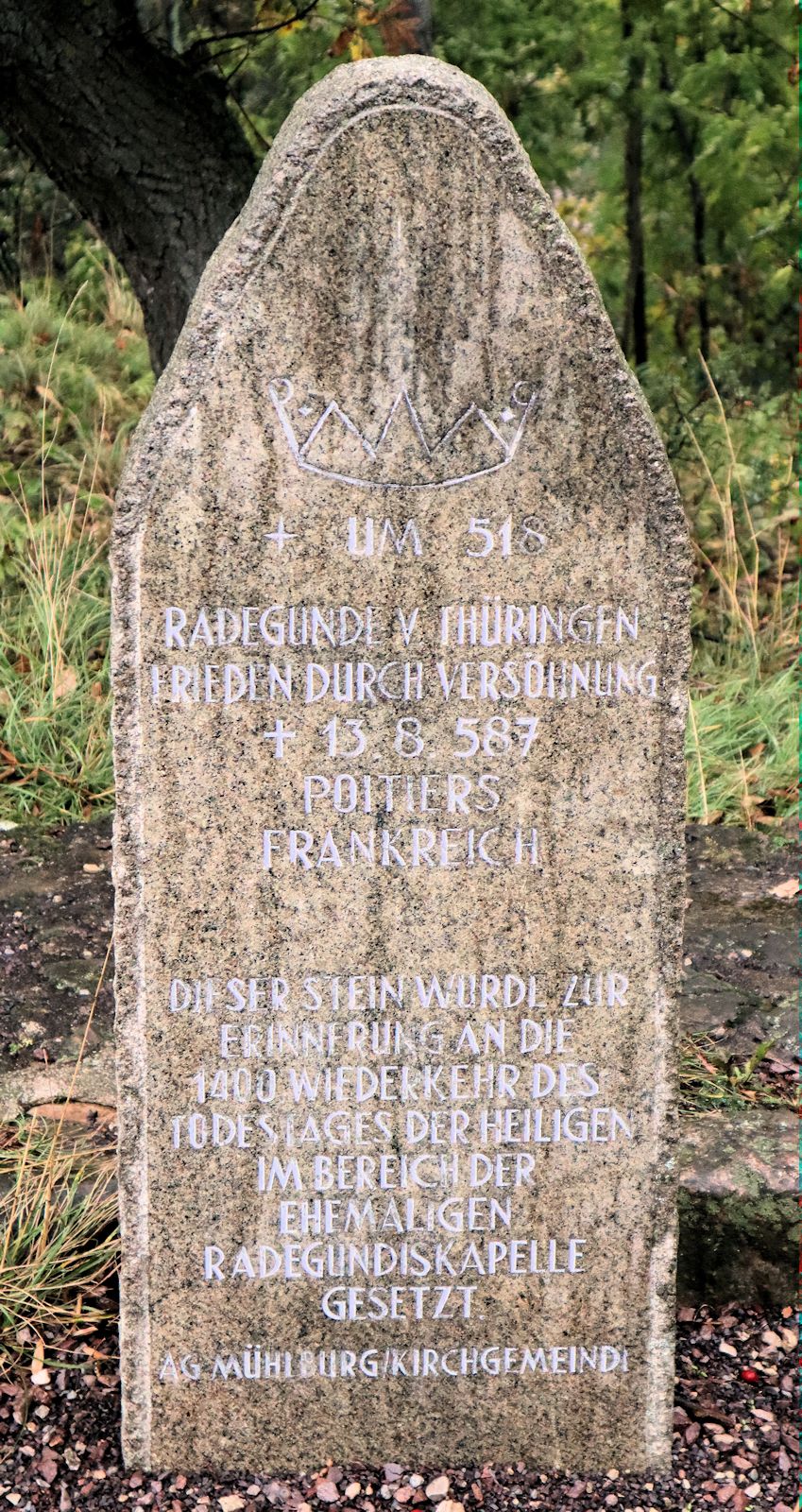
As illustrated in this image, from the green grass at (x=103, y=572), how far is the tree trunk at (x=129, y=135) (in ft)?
3.51

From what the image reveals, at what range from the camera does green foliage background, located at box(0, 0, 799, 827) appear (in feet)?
17.2

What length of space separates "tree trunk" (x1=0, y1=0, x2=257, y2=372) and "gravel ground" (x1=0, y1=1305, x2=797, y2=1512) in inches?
150

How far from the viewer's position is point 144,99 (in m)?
5.00

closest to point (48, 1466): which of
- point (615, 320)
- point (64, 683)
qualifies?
point (64, 683)

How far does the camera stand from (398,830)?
237 centimetres

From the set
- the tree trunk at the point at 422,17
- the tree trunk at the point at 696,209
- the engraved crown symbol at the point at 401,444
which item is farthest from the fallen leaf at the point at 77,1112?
the tree trunk at the point at 696,209

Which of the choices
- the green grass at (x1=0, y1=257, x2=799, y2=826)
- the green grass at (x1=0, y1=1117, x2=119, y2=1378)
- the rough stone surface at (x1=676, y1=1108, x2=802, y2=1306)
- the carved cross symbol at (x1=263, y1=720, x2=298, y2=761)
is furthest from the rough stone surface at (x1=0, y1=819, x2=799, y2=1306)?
the carved cross symbol at (x1=263, y1=720, x2=298, y2=761)

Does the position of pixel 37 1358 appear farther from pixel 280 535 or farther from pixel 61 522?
pixel 61 522

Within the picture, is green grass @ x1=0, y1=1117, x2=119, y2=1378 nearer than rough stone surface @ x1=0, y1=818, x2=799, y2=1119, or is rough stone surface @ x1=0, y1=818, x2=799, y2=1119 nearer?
green grass @ x1=0, y1=1117, x2=119, y2=1378

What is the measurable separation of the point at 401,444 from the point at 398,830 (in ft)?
1.96

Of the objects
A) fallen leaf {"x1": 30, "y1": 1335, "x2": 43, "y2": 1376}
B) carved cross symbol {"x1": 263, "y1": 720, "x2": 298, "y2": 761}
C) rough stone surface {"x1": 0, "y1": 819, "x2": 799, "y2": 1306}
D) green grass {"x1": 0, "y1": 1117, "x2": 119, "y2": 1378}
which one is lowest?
fallen leaf {"x1": 30, "y1": 1335, "x2": 43, "y2": 1376}

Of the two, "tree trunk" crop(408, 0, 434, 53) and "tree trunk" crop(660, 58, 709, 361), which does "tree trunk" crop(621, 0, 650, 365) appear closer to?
"tree trunk" crop(660, 58, 709, 361)

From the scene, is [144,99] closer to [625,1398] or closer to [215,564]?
[215,564]

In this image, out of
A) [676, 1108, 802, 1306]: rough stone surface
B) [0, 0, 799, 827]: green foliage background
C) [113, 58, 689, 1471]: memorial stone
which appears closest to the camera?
[113, 58, 689, 1471]: memorial stone
